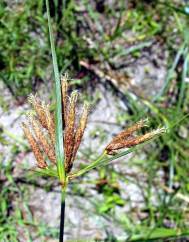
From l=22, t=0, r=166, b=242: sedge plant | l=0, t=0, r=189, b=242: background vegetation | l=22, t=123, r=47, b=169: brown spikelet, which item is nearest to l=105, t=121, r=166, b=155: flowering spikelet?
l=22, t=0, r=166, b=242: sedge plant

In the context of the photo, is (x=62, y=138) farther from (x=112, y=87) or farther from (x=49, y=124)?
(x=112, y=87)

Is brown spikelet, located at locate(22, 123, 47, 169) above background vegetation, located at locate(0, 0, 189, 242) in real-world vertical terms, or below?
below

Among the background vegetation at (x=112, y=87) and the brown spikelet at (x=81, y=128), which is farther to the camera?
the background vegetation at (x=112, y=87)

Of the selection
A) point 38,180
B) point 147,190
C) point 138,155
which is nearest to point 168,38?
point 138,155

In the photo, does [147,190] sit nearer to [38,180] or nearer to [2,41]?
[38,180]

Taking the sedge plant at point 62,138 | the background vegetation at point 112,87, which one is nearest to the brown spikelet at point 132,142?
the sedge plant at point 62,138

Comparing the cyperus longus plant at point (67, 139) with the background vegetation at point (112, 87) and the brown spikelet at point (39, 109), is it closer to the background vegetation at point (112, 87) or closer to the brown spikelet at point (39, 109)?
the brown spikelet at point (39, 109)

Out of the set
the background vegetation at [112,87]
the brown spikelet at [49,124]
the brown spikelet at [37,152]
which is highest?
the background vegetation at [112,87]

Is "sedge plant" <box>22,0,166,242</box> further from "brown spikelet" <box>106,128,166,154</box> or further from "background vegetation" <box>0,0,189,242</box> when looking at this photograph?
"background vegetation" <box>0,0,189,242</box>
